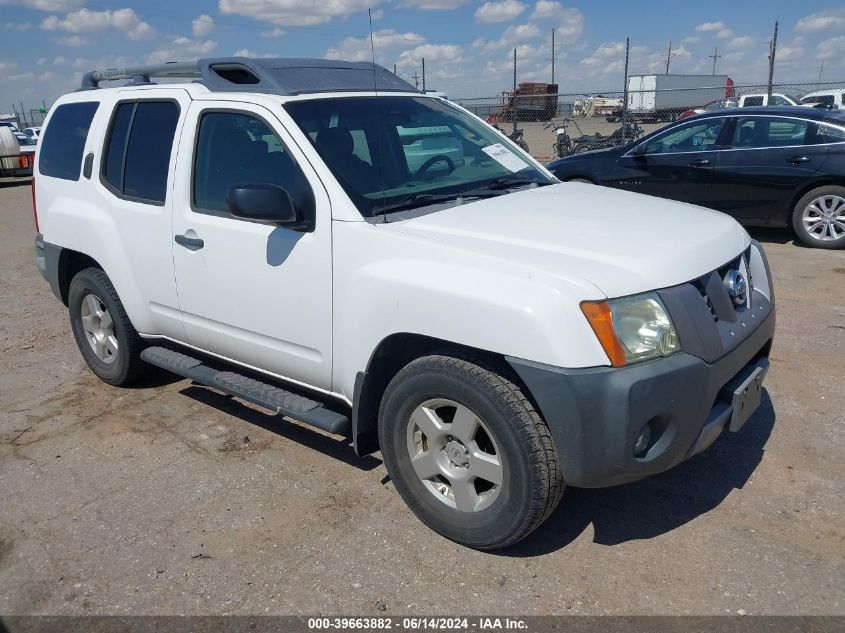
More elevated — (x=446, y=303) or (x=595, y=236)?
(x=595, y=236)

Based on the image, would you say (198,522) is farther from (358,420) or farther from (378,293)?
(378,293)

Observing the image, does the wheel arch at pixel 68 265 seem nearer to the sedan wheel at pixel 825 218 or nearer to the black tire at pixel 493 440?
the black tire at pixel 493 440

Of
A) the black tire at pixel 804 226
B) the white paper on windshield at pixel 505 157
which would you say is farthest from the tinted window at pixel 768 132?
the white paper on windshield at pixel 505 157

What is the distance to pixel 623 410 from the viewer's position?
2545 millimetres

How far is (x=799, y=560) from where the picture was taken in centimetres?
297

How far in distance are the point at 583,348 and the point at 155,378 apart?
12.0ft

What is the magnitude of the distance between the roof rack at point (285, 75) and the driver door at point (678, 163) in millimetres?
5589

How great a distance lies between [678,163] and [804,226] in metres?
1.64

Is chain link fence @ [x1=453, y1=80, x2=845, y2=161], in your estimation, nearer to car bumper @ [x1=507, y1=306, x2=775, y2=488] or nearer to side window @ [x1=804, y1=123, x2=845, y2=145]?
side window @ [x1=804, y1=123, x2=845, y2=145]

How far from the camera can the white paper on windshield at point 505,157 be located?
13.6 ft

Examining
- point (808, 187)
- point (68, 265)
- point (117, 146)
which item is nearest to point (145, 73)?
point (117, 146)

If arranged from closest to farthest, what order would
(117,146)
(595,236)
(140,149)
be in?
(595,236), (140,149), (117,146)

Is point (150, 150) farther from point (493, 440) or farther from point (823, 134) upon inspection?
point (823, 134)

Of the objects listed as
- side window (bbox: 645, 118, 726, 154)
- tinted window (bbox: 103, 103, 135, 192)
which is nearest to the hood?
tinted window (bbox: 103, 103, 135, 192)
